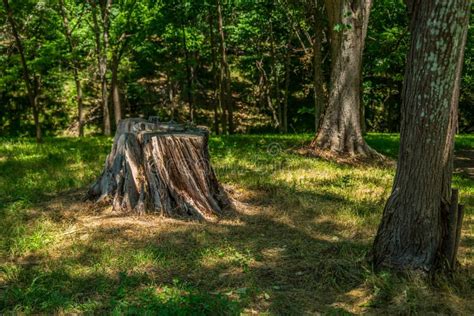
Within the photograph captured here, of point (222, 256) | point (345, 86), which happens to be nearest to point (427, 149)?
point (222, 256)

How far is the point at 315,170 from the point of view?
1036cm

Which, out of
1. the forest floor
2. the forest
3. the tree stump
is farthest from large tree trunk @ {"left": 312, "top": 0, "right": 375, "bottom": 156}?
the tree stump

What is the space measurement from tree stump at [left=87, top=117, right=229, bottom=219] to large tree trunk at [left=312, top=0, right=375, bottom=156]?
18.8 feet

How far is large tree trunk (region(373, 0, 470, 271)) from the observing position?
14.9 ft

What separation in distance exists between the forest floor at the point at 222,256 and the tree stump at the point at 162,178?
0.28 meters

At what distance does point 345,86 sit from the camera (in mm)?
12469

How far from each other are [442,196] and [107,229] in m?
4.15

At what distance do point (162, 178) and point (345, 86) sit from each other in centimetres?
699

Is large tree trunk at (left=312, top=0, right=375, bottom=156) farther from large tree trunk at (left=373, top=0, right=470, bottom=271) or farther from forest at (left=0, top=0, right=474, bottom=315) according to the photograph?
large tree trunk at (left=373, top=0, right=470, bottom=271)

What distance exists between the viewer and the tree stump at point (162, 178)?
7.07 m

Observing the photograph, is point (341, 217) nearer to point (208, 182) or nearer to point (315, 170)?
point (208, 182)

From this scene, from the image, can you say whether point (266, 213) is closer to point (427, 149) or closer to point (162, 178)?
point (162, 178)

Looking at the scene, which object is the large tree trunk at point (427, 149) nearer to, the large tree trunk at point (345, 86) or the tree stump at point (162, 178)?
the tree stump at point (162, 178)

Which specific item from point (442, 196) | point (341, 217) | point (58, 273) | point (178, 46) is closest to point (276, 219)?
point (341, 217)
